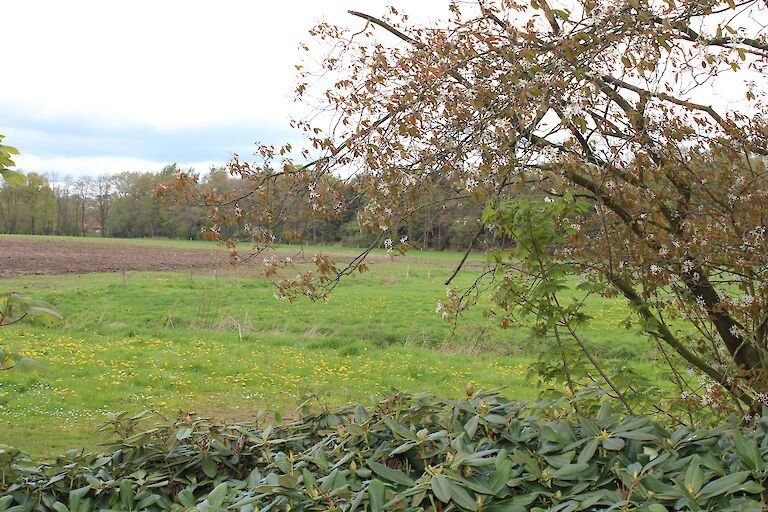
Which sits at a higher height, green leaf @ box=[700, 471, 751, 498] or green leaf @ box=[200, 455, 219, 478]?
green leaf @ box=[700, 471, 751, 498]

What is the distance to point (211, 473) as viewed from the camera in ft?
9.61

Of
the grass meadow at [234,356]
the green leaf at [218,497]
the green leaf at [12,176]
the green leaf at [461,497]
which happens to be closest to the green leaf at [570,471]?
the green leaf at [461,497]

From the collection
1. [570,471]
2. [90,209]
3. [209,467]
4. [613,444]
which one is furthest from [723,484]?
[90,209]

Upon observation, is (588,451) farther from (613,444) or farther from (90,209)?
(90,209)

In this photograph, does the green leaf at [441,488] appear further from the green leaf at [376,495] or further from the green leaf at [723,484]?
the green leaf at [723,484]

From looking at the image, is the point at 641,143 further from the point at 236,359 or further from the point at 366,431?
the point at 236,359

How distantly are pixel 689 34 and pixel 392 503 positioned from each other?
307 centimetres

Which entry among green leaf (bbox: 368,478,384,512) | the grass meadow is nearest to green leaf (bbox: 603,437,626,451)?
green leaf (bbox: 368,478,384,512)

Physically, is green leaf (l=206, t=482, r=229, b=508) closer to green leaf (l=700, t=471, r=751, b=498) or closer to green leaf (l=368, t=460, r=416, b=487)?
green leaf (l=368, t=460, r=416, b=487)

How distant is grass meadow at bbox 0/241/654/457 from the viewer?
7.32 metres

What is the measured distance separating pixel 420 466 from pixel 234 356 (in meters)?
8.36

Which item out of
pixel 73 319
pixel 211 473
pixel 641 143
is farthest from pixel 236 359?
pixel 641 143

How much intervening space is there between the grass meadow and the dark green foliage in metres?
0.61

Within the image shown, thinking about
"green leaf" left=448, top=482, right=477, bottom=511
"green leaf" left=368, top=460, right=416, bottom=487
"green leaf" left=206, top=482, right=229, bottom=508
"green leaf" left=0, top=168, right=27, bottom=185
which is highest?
"green leaf" left=0, top=168, right=27, bottom=185
